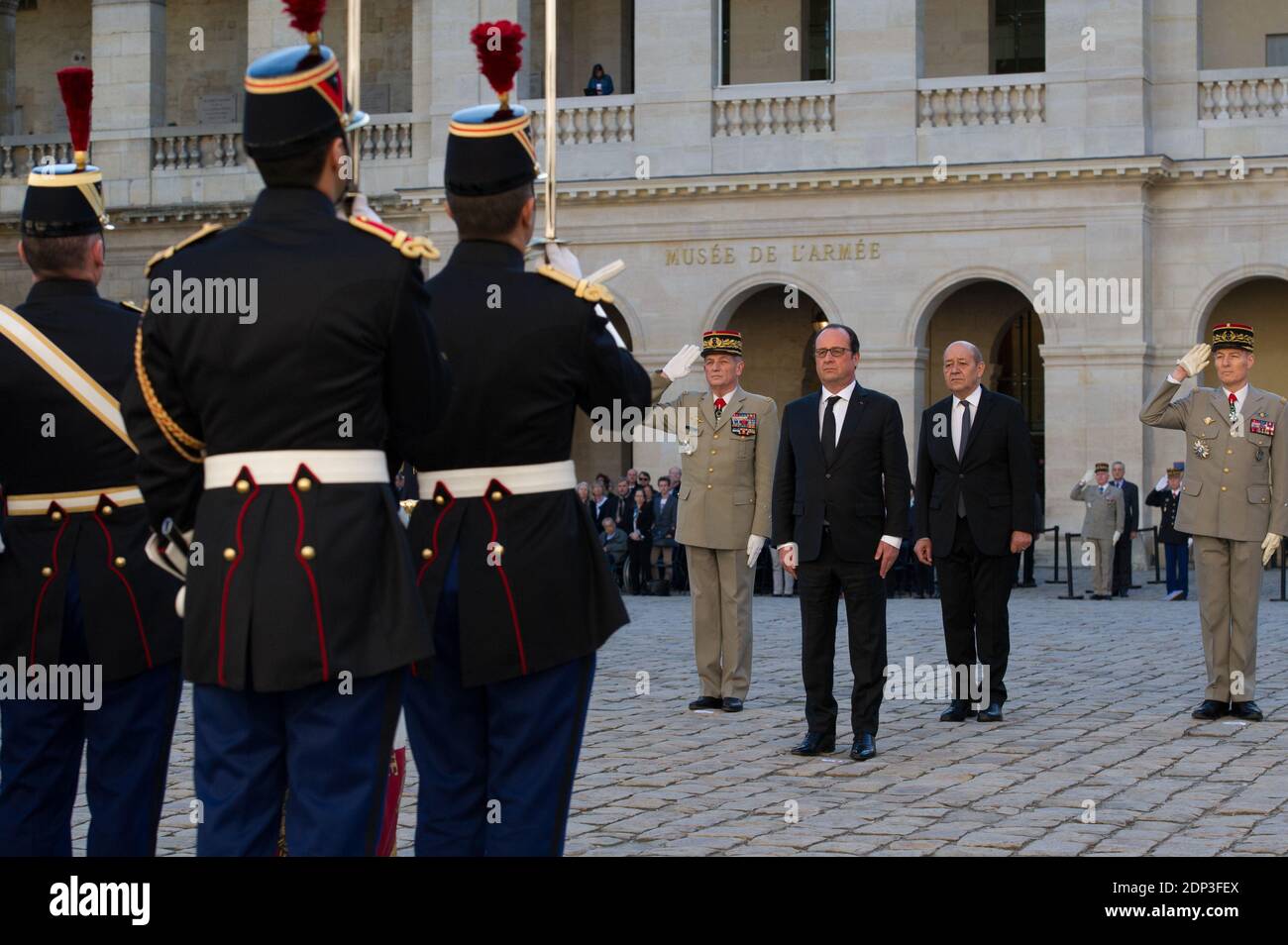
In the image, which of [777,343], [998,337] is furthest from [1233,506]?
[777,343]

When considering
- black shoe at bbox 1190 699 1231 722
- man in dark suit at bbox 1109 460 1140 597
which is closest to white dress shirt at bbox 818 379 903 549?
black shoe at bbox 1190 699 1231 722

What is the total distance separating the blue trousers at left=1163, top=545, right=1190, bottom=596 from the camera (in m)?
24.0

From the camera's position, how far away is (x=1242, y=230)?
29750 mm

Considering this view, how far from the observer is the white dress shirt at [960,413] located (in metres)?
11.7

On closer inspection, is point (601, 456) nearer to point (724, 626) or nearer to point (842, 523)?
point (724, 626)

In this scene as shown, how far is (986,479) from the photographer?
11539 mm

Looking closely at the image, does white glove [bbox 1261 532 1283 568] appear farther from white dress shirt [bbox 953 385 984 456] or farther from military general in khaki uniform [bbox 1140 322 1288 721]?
white dress shirt [bbox 953 385 984 456]

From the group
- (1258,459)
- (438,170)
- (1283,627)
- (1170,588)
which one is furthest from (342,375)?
(438,170)

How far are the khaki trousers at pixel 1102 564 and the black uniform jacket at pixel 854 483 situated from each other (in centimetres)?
1455

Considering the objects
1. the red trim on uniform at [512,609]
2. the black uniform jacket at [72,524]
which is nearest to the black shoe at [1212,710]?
the red trim on uniform at [512,609]

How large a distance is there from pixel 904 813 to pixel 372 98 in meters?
30.0

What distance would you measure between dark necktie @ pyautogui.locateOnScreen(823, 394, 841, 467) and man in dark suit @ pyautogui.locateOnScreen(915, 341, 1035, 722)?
118 cm
